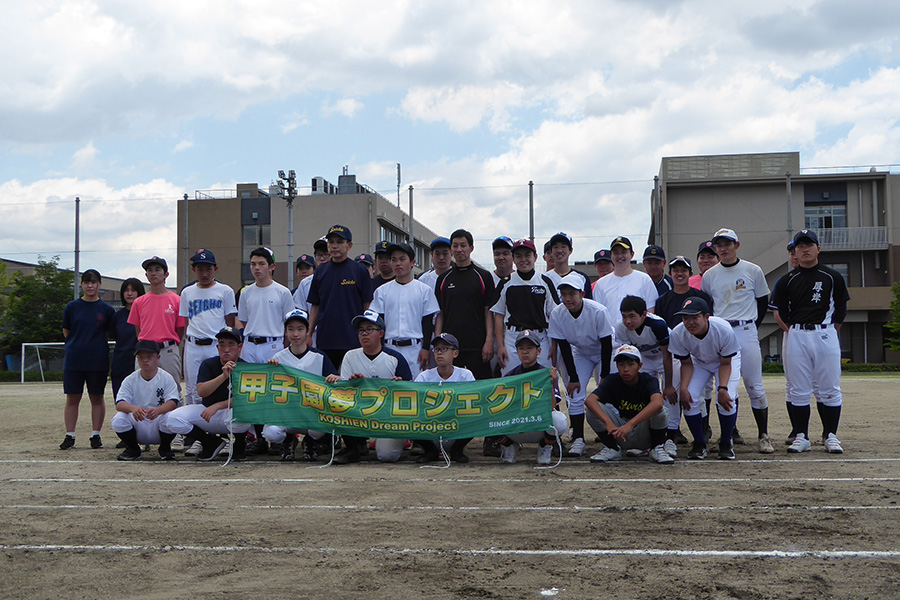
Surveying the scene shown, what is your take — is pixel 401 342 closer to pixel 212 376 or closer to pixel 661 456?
pixel 212 376

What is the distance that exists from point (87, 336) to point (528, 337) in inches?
205

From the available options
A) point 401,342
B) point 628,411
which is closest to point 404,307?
point 401,342

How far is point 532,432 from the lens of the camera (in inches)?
288

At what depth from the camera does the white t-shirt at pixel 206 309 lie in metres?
8.36

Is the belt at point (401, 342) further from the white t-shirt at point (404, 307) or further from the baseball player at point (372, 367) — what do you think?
the baseball player at point (372, 367)

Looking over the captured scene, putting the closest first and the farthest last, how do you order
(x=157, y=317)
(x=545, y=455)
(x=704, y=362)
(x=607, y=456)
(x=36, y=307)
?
1. (x=545, y=455)
2. (x=607, y=456)
3. (x=704, y=362)
4. (x=157, y=317)
5. (x=36, y=307)

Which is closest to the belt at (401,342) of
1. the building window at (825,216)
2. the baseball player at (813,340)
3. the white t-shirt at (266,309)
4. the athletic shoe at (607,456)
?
the white t-shirt at (266,309)

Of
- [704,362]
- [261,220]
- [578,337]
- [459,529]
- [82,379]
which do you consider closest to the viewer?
[459,529]

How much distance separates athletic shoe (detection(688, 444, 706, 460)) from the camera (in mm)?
7305

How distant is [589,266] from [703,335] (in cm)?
5099

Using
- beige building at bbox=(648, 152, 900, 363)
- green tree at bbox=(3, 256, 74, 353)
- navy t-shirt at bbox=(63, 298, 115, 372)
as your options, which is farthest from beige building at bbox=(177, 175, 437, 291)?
navy t-shirt at bbox=(63, 298, 115, 372)

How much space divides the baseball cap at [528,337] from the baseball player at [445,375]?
0.62 m

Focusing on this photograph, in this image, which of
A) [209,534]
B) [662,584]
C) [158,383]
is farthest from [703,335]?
[158,383]

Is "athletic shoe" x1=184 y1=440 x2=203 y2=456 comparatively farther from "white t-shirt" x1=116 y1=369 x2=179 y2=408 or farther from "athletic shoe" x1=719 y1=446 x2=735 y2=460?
"athletic shoe" x1=719 y1=446 x2=735 y2=460
